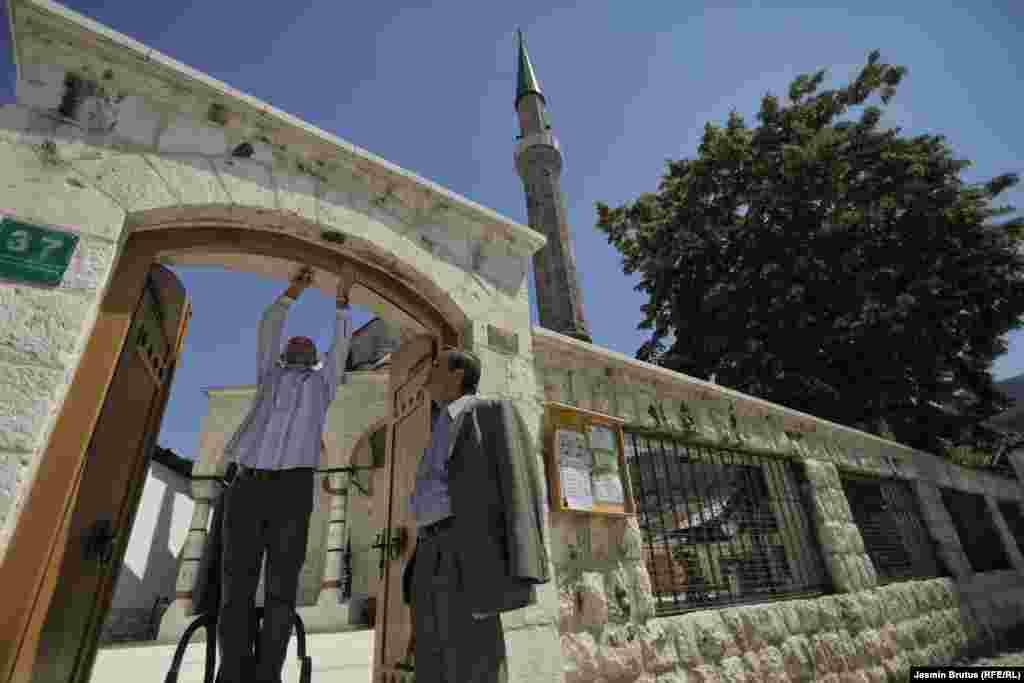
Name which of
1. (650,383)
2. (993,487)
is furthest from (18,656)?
(993,487)

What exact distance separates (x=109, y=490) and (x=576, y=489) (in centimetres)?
263

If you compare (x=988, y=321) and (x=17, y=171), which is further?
(x=988, y=321)

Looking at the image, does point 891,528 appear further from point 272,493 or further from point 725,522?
point 272,493

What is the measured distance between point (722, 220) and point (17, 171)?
549 inches

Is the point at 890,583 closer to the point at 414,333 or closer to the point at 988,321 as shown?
the point at 414,333

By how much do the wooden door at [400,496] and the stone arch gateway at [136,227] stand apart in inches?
11.2

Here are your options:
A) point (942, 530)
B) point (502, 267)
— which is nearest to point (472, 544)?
point (502, 267)

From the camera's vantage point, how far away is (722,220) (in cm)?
1348

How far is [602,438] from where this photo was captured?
3.91m

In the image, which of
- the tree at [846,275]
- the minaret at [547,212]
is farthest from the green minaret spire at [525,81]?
the tree at [846,275]

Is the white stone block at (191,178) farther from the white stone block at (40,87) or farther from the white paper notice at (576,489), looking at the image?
the white paper notice at (576,489)

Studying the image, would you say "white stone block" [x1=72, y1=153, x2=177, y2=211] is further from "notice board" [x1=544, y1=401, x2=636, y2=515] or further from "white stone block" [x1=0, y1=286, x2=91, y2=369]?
"notice board" [x1=544, y1=401, x2=636, y2=515]

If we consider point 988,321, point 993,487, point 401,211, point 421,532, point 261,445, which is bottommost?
point 421,532

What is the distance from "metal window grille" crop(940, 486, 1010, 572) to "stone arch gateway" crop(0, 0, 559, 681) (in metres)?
8.65
